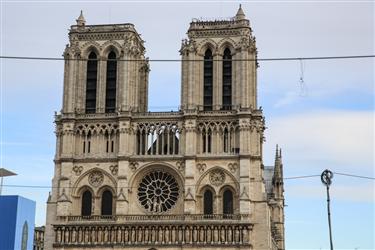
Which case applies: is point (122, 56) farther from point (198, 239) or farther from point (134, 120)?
point (198, 239)

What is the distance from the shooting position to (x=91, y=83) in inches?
3093

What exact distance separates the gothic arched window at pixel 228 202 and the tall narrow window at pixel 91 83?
1611cm

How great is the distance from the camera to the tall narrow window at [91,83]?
255 feet

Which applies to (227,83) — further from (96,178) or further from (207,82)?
(96,178)

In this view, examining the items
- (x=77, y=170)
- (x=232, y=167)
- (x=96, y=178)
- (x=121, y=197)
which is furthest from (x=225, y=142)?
(x=77, y=170)

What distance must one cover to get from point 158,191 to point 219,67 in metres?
13.8

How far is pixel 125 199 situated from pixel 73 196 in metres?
5.50

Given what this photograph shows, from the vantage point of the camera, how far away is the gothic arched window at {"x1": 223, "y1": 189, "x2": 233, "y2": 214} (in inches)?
2874

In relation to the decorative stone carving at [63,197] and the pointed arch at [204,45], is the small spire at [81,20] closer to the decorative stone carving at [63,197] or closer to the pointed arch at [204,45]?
the pointed arch at [204,45]

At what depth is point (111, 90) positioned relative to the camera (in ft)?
256

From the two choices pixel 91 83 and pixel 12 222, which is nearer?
pixel 12 222

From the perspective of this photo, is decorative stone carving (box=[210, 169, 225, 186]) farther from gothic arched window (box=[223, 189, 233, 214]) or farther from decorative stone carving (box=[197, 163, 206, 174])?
gothic arched window (box=[223, 189, 233, 214])

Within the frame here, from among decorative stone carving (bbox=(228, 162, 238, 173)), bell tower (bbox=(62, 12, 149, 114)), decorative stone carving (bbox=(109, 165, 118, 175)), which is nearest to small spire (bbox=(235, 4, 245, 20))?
bell tower (bbox=(62, 12, 149, 114))

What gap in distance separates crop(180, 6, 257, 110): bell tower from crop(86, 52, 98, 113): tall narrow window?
366 inches
